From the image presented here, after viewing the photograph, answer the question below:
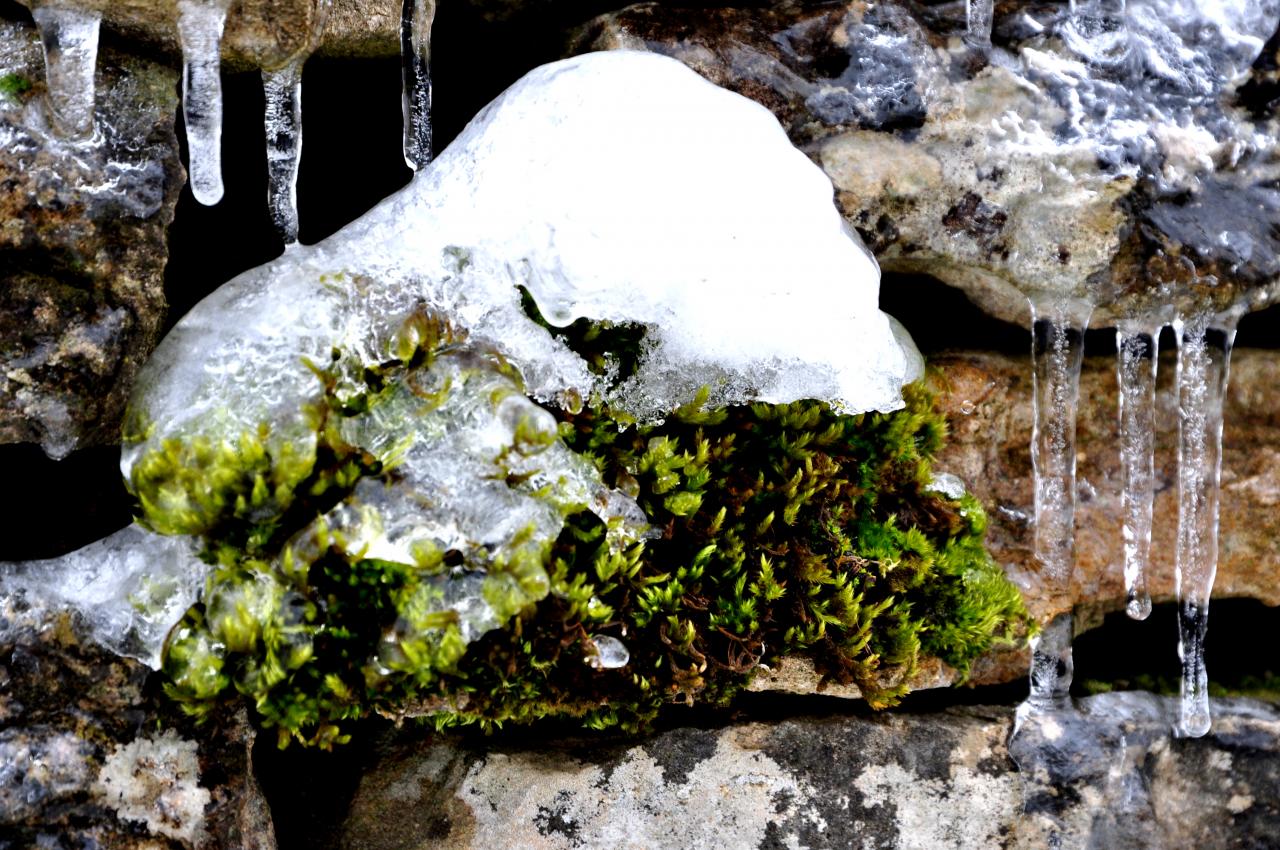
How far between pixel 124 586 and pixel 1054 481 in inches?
133

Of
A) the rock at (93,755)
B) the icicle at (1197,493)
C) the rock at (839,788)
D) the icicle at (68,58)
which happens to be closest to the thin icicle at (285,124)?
the icicle at (68,58)

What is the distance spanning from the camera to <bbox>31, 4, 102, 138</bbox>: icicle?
2918 millimetres

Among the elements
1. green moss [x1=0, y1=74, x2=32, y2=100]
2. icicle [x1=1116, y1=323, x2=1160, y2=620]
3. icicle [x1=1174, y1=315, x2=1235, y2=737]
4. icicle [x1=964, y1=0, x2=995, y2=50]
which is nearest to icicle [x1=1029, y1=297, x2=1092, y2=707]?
icicle [x1=1116, y1=323, x2=1160, y2=620]

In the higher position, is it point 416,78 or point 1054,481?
point 416,78

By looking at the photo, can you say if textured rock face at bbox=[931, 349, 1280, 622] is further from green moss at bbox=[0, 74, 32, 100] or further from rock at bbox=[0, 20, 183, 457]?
green moss at bbox=[0, 74, 32, 100]

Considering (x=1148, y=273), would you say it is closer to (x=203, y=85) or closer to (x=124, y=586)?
(x=203, y=85)

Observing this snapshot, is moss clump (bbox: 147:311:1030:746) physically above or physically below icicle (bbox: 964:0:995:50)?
below

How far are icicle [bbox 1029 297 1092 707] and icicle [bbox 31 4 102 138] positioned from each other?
3273mm

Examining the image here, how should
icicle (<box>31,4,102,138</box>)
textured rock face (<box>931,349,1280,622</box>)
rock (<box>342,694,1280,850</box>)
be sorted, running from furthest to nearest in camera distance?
textured rock face (<box>931,349,1280,622</box>) → rock (<box>342,694,1280,850</box>) → icicle (<box>31,4,102,138</box>)

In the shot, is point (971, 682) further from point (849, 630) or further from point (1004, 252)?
point (1004, 252)

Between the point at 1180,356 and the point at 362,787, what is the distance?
3398 millimetres

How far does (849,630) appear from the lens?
11.8ft

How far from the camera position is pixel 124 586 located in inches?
122

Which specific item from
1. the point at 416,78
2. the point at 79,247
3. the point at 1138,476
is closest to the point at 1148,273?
the point at 1138,476
